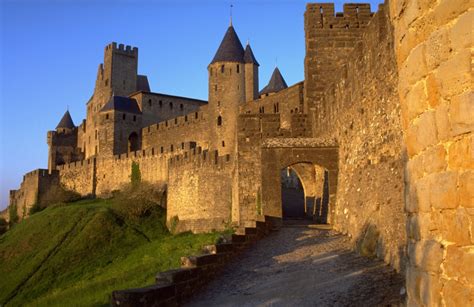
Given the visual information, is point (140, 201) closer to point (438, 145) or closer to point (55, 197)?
point (55, 197)

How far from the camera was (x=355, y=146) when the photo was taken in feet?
44.0

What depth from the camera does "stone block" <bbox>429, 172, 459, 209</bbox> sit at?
349cm

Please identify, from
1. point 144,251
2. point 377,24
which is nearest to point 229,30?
point 144,251

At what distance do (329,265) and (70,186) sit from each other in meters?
42.7

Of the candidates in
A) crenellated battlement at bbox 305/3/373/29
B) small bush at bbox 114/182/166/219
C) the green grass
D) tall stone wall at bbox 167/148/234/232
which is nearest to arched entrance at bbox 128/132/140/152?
small bush at bbox 114/182/166/219

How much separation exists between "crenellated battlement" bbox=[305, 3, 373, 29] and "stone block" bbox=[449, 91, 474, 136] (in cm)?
1638

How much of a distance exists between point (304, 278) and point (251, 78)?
119ft

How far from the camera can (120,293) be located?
29.7 feet

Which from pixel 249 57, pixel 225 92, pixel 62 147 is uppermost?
pixel 249 57

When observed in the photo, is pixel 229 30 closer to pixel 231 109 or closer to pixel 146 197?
pixel 231 109

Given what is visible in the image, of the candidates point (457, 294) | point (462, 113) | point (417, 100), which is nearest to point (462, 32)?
point (462, 113)

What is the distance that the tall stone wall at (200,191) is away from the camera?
2652cm

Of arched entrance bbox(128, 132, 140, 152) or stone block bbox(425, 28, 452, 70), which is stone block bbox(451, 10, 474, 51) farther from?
arched entrance bbox(128, 132, 140, 152)

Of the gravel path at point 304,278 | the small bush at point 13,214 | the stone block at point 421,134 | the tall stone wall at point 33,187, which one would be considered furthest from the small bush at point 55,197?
the stone block at point 421,134
